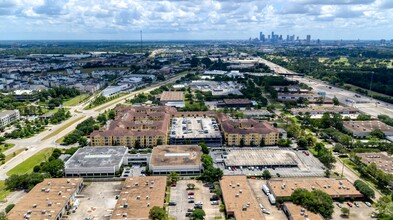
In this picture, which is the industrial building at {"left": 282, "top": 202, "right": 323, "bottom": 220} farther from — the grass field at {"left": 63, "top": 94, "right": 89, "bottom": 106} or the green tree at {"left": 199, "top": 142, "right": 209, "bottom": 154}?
the grass field at {"left": 63, "top": 94, "right": 89, "bottom": 106}

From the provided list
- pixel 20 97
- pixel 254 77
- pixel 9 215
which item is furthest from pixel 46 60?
pixel 9 215

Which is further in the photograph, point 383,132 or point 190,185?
point 383,132

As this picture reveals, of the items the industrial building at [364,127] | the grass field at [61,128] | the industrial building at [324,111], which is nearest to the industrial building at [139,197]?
the grass field at [61,128]

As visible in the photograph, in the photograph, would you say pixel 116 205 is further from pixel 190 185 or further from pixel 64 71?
pixel 64 71

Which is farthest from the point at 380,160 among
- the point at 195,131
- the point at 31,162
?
the point at 31,162

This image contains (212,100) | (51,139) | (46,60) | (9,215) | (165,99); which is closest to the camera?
(9,215)

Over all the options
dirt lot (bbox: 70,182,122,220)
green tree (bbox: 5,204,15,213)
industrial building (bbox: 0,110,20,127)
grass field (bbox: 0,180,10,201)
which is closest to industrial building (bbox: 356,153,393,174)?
dirt lot (bbox: 70,182,122,220)

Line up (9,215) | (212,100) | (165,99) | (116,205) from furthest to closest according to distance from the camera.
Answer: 1. (212,100)
2. (165,99)
3. (116,205)
4. (9,215)
